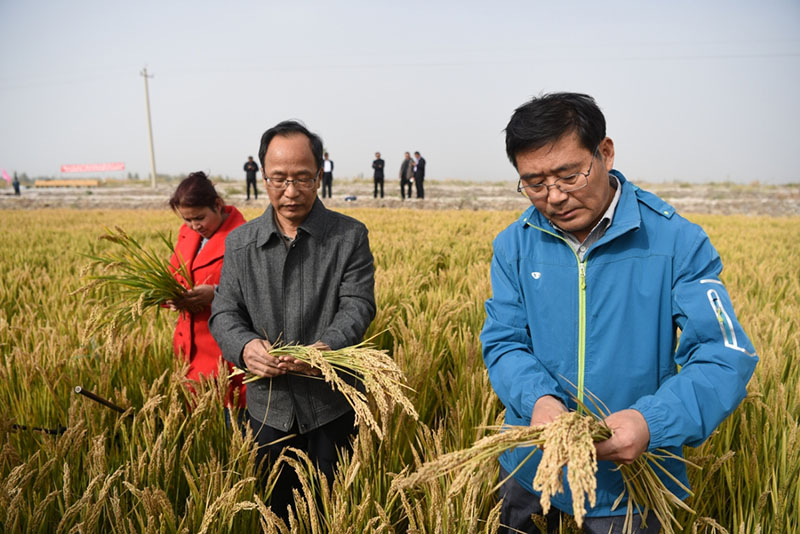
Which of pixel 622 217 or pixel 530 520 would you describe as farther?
pixel 530 520

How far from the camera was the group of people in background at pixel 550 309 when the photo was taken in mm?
1057

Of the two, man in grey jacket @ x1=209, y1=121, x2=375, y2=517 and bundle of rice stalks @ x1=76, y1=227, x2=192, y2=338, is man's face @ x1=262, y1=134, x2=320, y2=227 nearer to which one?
man in grey jacket @ x1=209, y1=121, x2=375, y2=517

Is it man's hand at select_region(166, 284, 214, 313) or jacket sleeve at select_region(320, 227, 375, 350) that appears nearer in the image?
jacket sleeve at select_region(320, 227, 375, 350)

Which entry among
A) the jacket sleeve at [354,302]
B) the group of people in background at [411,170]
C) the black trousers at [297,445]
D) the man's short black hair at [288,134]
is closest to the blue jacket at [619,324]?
the jacket sleeve at [354,302]

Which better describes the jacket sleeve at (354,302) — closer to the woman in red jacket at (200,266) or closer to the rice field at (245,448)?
the rice field at (245,448)

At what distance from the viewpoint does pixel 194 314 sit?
2.21 meters

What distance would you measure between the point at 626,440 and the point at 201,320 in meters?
1.82

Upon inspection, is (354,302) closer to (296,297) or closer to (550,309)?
(296,297)

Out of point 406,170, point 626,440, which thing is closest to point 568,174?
point 626,440

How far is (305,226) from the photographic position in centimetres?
171

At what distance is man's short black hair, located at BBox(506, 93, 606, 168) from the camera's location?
3.79 ft

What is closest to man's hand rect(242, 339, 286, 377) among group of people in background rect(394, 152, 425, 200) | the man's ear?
the man's ear

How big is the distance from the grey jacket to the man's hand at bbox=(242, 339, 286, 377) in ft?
0.27

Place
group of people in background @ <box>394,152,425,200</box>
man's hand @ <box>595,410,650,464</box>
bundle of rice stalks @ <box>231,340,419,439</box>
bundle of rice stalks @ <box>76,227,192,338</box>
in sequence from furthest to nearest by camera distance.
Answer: group of people in background @ <box>394,152,425,200</box> → bundle of rice stalks @ <box>76,227,192,338</box> → bundle of rice stalks @ <box>231,340,419,439</box> → man's hand @ <box>595,410,650,464</box>
